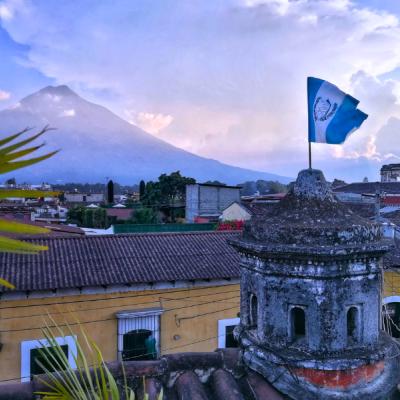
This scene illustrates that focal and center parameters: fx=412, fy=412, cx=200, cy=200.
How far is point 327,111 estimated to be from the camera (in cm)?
510

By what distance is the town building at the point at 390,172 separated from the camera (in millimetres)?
57022

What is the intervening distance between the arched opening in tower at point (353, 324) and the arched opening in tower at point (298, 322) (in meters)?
0.50

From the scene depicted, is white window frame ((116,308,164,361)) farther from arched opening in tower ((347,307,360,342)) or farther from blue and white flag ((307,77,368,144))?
blue and white flag ((307,77,368,144))

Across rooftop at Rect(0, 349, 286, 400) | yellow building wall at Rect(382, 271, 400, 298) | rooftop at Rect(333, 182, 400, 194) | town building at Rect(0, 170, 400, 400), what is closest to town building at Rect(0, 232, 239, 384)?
yellow building wall at Rect(382, 271, 400, 298)

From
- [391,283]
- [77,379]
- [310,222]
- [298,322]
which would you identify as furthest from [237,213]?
[77,379]

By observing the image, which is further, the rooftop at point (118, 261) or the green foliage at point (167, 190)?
the green foliage at point (167, 190)

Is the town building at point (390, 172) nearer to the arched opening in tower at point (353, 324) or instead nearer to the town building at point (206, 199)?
the town building at point (206, 199)

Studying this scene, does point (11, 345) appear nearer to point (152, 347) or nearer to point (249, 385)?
point (152, 347)

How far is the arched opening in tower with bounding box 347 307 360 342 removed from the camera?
15.1ft

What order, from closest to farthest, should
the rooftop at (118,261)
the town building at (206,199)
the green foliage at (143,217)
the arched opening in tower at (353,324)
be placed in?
1. the arched opening in tower at (353,324)
2. the rooftop at (118,261)
3. the town building at (206,199)
4. the green foliage at (143,217)

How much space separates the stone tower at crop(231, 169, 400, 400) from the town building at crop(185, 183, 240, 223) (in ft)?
112

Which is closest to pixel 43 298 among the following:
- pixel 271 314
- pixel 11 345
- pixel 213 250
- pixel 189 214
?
pixel 11 345

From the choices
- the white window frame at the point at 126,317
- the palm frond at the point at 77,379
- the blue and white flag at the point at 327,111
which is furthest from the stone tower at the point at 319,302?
the white window frame at the point at 126,317

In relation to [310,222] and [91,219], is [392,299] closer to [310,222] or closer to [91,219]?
[310,222]
